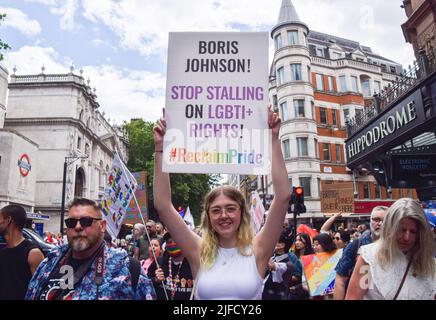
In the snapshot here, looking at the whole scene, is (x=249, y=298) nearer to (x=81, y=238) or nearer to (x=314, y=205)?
(x=81, y=238)

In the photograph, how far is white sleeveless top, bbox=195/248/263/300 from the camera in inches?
84.5

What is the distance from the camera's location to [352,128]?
1012cm

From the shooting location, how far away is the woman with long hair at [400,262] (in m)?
2.29

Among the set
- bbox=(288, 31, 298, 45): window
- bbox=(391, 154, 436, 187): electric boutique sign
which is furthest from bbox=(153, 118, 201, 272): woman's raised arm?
bbox=(288, 31, 298, 45): window

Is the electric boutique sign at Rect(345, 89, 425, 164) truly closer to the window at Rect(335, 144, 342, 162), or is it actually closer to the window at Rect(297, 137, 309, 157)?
the window at Rect(297, 137, 309, 157)

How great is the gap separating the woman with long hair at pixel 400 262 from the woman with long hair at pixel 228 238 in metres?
0.67

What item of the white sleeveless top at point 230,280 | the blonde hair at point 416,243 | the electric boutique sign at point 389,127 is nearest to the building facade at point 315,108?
the electric boutique sign at point 389,127

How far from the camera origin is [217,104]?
9.50 feet

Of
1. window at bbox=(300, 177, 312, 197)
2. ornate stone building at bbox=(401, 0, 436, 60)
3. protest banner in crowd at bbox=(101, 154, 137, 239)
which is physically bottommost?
protest banner in crowd at bbox=(101, 154, 137, 239)

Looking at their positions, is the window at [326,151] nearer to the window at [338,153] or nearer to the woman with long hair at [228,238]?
the window at [338,153]

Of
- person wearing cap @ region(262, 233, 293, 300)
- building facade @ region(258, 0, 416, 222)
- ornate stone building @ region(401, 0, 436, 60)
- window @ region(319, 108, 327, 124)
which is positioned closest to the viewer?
person wearing cap @ region(262, 233, 293, 300)

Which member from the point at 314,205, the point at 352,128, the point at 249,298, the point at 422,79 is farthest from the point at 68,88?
the point at 249,298

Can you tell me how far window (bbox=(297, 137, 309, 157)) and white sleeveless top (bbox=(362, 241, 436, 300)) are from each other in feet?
93.7

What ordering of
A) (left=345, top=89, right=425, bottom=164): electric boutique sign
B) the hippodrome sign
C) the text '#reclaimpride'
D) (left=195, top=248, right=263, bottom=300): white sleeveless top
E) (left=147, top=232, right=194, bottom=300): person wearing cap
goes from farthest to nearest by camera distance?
the hippodrome sign
(left=345, top=89, right=425, bottom=164): electric boutique sign
(left=147, top=232, right=194, bottom=300): person wearing cap
the text '#reclaimpride'
(left=195, top=248, right=263, bottom=300): white sleeveless top
